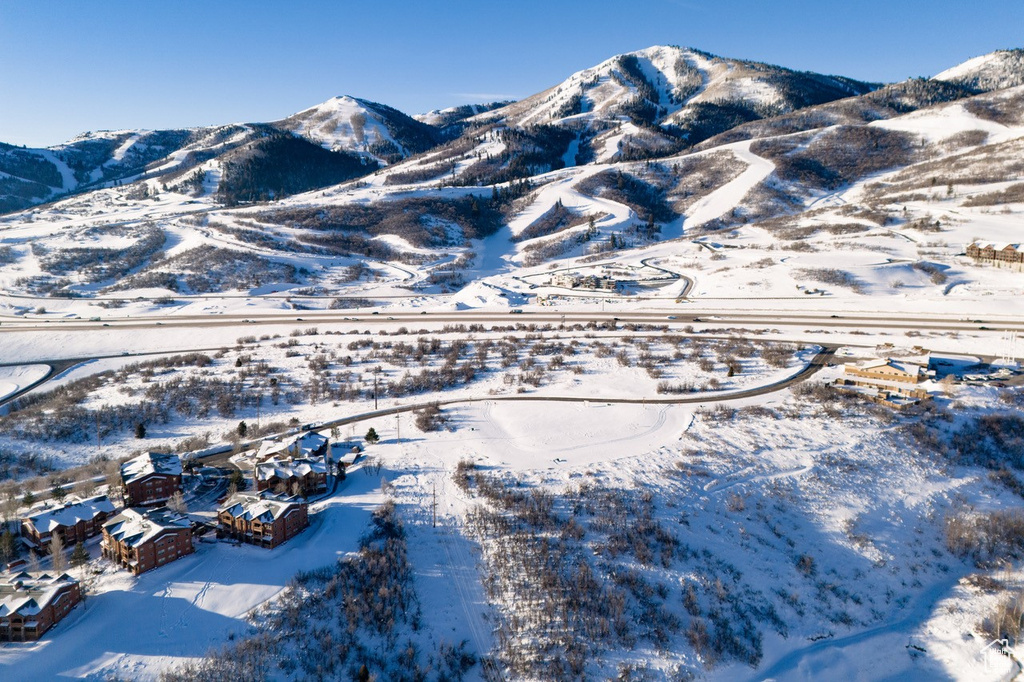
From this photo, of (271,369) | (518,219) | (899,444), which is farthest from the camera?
(518,219)

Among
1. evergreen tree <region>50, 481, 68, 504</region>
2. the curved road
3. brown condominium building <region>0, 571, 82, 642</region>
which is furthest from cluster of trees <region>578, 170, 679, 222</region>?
brown condominium building <region>0, 571, 82, 642</region>

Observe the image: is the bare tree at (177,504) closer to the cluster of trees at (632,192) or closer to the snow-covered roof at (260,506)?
the snow-covered roof at (260,506)

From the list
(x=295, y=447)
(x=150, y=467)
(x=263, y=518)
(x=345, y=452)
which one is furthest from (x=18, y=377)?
(x=263, y=518)

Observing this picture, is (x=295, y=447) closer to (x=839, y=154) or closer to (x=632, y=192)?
(x=632, y=192)

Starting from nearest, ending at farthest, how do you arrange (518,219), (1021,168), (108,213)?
(1021,168), (518,219), (108,213)

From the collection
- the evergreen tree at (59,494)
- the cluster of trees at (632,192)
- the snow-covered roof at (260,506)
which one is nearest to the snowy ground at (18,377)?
the evergreen tree at (59,494)

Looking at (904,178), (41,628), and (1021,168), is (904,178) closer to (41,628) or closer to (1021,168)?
(1021,168)

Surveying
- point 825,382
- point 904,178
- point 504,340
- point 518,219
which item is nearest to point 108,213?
point 518,219
